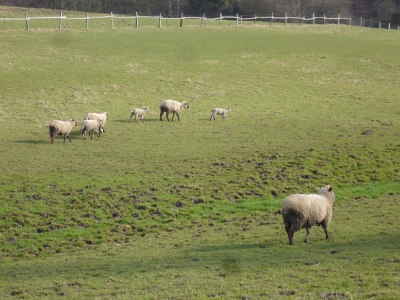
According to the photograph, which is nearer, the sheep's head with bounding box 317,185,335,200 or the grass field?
the grass field

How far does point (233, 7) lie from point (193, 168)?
67.7 metres

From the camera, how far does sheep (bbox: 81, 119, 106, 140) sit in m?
29.6

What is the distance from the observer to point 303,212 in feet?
50.2

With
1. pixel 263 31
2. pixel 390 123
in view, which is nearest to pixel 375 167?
pixel 390 123

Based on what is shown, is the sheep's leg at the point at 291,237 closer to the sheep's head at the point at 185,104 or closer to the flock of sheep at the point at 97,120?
the flock of sheep at the point at 97,120

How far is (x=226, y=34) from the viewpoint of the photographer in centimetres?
5984

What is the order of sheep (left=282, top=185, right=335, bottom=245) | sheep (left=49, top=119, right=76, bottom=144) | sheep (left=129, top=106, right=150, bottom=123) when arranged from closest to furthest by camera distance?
sheep (left=282, top=185, right=335, bottom=245) < sheep (left=49, top=119, right=76, bottom=144) < sheep (left=129, top=106, right=150, bottom=123)

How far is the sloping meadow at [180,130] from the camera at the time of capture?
68.3 feet

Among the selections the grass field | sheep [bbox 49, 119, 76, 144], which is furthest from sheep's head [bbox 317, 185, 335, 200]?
sheep [bbox 49, 119, 76, 144]

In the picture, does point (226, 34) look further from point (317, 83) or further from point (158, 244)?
point (158, 244)

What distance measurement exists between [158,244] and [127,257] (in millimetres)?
1742

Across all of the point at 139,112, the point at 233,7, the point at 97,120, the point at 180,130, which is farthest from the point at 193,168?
the point at 233,7

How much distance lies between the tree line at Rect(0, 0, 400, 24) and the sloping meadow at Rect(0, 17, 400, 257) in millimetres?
28956

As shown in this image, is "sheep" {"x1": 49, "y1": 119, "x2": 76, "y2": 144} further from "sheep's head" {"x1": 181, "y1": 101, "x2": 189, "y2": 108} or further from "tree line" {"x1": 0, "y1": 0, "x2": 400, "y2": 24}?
"tree line" {"x1": 0, "y1": 0, "x2": 400, "y2": 24}
